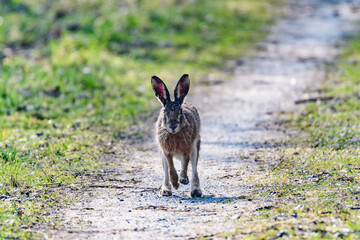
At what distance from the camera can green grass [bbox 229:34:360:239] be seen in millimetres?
5883

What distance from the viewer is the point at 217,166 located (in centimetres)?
896

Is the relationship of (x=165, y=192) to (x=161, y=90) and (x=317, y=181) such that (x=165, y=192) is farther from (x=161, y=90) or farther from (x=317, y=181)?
(x=317, y=181)

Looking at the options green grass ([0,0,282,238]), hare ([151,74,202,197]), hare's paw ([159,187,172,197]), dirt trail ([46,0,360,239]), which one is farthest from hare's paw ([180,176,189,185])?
green grass ([0,0,282,238])

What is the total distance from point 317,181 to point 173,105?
6.81 ft

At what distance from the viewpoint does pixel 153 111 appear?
41.6ft

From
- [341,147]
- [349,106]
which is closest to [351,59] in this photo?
[349,106]

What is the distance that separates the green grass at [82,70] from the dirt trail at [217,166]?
1.79 ft

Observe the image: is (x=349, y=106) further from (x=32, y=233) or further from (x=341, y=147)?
(x=32, y=233)

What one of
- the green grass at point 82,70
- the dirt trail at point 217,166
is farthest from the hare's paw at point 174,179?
the green grass at point 82,70

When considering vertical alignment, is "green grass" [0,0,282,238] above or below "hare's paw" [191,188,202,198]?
above

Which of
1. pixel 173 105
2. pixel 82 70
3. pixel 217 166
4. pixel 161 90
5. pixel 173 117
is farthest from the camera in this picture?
pixel 82 70

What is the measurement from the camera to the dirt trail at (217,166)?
6.38 m

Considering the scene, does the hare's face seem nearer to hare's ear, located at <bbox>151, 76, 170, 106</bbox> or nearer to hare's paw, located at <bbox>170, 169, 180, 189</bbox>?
hare's ear, located at <bbox>151, 76, 170, 106</bbox>

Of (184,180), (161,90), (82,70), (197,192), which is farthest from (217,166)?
(82,70)
